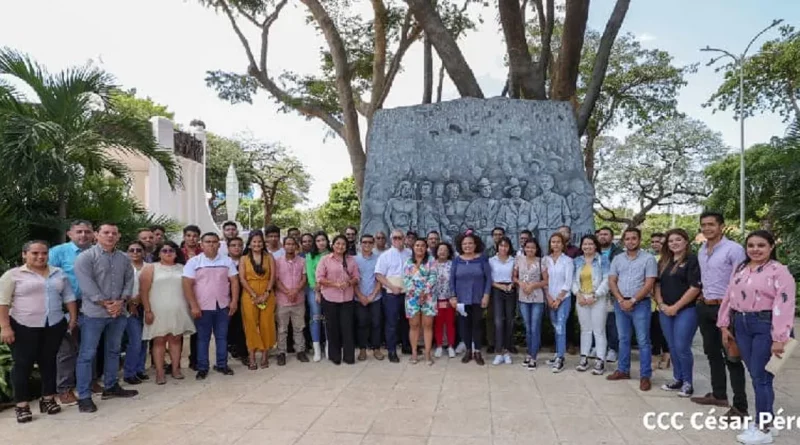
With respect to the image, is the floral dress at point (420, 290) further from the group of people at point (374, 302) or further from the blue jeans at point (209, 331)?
the blue jeans at point (209, 331)

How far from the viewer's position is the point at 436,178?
Answer: 8.62 metres

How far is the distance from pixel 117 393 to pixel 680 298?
15.2ft

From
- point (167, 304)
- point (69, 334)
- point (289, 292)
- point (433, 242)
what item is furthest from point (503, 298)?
point (69, 334)

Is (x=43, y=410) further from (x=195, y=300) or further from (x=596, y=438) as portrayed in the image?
(x=596, y=438)

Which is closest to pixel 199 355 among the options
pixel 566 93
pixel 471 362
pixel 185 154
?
pixel 471 362

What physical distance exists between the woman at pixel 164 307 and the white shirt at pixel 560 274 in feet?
11.3

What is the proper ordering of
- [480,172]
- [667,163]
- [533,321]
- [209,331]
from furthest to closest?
[667,163] < [480,172] < [533,321] < [209,331]

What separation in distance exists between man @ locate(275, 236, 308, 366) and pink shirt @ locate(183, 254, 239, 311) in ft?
2.11

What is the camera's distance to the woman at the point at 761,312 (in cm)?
353

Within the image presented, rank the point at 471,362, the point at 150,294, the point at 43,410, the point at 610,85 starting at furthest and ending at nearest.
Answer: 1. the point at 610,85
2. the point at 471,362
3. the point at 150,294
4. the point at 43,410

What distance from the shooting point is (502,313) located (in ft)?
19.9

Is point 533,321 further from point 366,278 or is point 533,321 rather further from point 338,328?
point 338,328

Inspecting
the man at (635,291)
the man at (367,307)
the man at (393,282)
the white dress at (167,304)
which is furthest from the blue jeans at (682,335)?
the white dress at (167,304)

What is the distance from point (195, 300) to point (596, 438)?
3.64m
